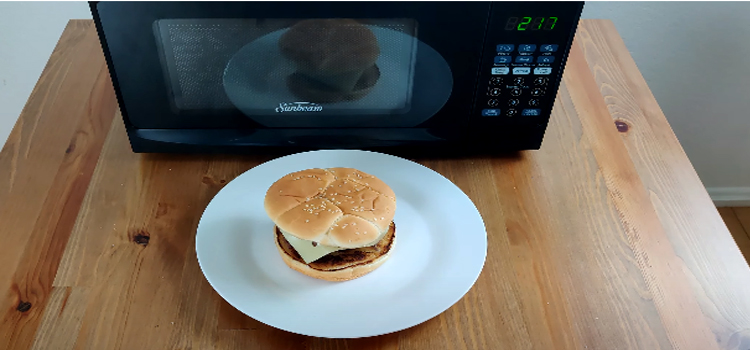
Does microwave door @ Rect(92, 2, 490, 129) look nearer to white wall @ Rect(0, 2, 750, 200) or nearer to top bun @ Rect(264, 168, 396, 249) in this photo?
top bun @ Rect(264, 168, 396, 249)

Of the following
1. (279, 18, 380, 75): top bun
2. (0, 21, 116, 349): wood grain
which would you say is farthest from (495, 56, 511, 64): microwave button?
(0, 21, 116, 349): wood grain

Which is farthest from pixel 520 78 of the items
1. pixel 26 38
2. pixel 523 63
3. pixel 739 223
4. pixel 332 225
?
pixel 739 223

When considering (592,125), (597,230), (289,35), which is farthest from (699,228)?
(289,35)

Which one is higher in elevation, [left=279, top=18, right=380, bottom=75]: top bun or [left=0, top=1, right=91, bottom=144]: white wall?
[left=279, top=18, right=380, bottom=75]: top bun

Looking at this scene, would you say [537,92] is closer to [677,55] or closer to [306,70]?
[306,70]

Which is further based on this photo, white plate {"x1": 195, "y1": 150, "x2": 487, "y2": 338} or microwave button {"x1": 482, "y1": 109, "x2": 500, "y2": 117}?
microwave button {"x1": 482, "y1": 109, "x2": 500, "y2": 117}

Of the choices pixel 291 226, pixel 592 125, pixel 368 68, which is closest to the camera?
pixel 291 226

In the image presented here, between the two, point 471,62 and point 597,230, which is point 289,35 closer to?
point 471,62

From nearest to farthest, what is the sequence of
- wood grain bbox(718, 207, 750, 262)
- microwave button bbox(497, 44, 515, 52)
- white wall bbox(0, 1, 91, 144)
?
microwave button bbox(497, 44, 515, 52) < white wall bbox(0, 1, 91, 144) < wood grain bbox(718, 207, 750, 262)
